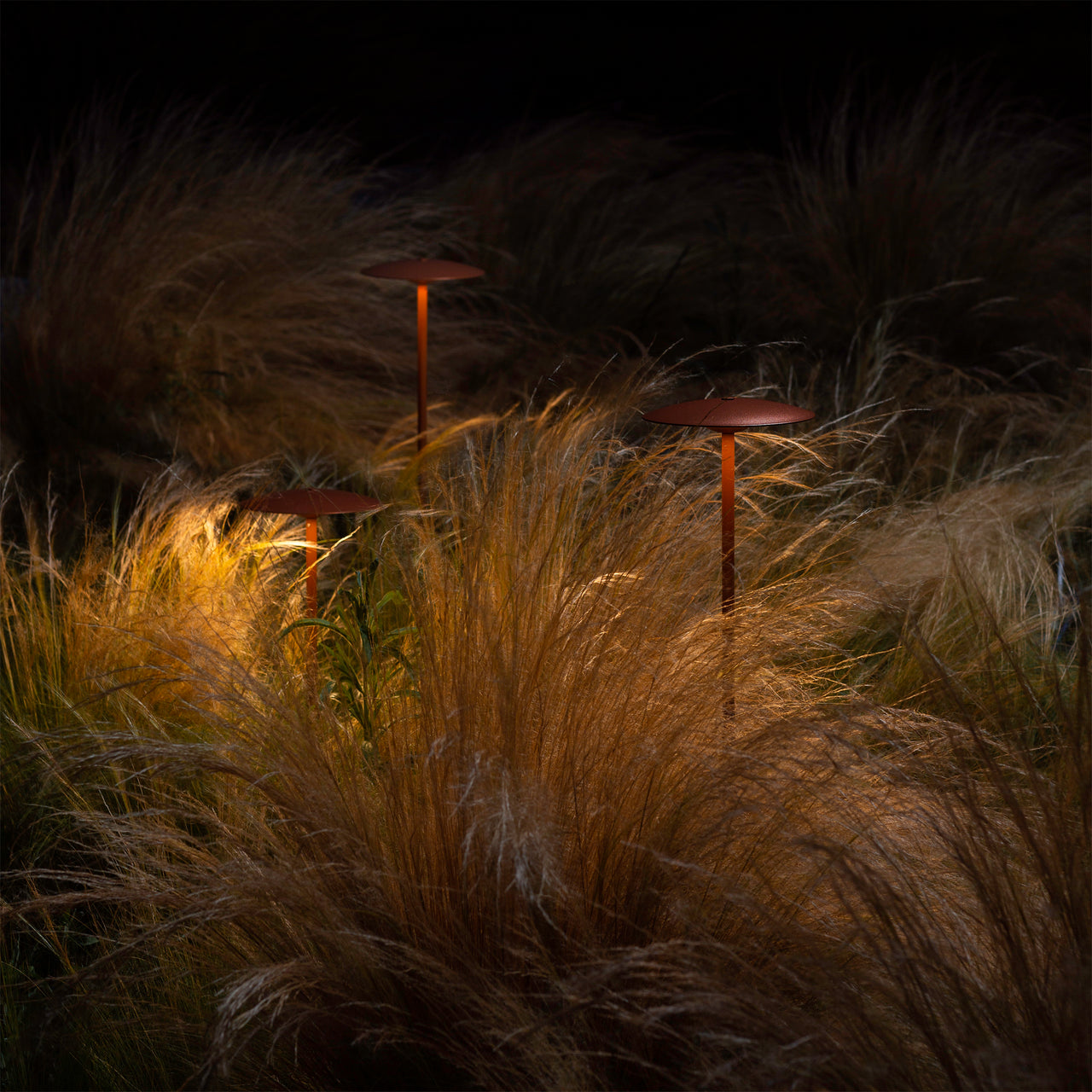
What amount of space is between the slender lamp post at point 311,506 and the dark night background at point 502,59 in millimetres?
4986

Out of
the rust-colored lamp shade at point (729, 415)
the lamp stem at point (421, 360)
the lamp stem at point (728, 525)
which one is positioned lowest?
the lamp stem at point (421, 360)

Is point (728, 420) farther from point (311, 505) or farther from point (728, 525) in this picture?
point (311, 505)

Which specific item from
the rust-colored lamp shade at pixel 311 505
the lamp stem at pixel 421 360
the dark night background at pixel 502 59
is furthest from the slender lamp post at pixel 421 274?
the dark night background at pixel 502 59

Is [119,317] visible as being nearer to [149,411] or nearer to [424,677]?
[149,411]

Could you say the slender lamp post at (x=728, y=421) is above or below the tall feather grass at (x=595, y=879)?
above

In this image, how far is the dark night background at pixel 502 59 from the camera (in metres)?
7.31

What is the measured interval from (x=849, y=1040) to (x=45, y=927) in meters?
1.18

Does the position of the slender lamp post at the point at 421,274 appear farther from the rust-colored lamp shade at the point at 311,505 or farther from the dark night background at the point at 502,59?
the dark night background at the point at 502,59

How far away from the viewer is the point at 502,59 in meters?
8.69

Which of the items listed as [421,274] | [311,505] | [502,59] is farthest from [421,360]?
[502,59]

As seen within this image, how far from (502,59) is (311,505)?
24.2ft

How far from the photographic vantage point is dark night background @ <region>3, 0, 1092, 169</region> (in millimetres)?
7309

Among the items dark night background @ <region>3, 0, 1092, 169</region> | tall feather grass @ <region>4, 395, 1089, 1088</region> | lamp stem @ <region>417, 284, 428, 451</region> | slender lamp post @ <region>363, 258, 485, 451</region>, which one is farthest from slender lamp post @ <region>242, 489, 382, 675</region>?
dark night background @ <region>3, 0, 1092, 169</region>

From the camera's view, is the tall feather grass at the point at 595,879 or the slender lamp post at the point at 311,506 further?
the slender lamp post at the point at 311,506
